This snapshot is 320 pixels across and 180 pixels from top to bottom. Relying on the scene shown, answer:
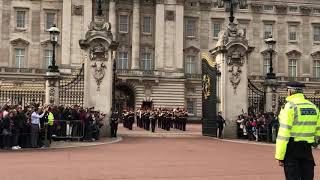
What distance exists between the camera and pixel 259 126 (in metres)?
23.6

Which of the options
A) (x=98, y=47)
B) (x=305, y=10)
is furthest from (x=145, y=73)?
(x=98, y=47)

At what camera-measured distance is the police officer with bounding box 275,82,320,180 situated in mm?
7141

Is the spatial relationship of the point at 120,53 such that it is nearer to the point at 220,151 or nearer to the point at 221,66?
the point at 221,66

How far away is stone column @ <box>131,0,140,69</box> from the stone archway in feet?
9.28

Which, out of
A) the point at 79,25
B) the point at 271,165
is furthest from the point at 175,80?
the point at 271,165

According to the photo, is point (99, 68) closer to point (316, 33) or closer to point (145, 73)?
point (145, 73)

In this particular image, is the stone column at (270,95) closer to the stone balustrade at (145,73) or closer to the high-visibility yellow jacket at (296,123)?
the high-visibility yellow jacket at (296,123)

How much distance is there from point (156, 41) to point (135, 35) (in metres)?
2.75

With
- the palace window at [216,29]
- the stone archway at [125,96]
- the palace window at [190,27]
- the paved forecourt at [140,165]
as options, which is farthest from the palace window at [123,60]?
the paved forecourt at [140,165]

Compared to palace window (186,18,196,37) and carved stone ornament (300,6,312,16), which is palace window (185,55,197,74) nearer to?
palace window (186,18,196,37)

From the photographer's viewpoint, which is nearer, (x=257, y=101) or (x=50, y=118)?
(x=50, y=118)

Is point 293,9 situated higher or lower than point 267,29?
higher

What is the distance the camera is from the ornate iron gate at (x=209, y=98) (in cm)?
2533

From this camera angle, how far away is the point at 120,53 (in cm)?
6119
